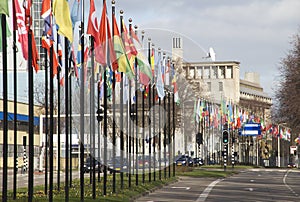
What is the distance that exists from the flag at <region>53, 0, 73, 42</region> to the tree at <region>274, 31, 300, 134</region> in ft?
84.8

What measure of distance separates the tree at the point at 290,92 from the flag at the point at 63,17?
2586 centimetres

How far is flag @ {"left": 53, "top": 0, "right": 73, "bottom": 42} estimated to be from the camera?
93.1 ft

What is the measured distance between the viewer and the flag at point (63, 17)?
93.1ft

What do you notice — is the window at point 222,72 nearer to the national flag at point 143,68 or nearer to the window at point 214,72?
the window at point 214,72

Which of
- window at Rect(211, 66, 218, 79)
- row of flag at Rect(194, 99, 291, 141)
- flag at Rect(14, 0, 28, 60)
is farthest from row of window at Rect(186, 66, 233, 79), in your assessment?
flag at Rect(14, 0, 28, 60)

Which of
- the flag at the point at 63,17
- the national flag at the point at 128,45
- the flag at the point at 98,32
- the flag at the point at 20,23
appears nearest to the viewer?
the flag at the point at 63,17

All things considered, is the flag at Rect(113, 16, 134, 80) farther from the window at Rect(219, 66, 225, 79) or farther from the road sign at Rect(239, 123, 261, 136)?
the window at Rect(219, 66, 225, 79)

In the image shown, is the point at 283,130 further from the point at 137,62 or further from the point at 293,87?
the point at 137,62

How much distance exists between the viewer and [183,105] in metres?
95.6

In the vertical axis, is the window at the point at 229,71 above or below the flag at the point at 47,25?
above

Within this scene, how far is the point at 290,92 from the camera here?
53.4m

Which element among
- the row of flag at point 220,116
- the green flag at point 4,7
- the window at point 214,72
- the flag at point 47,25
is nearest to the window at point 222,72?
the window at point 214,72

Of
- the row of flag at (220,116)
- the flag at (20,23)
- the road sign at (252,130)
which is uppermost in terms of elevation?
the flag at (20,23)

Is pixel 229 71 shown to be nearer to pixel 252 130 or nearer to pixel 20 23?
pixel 252 130
